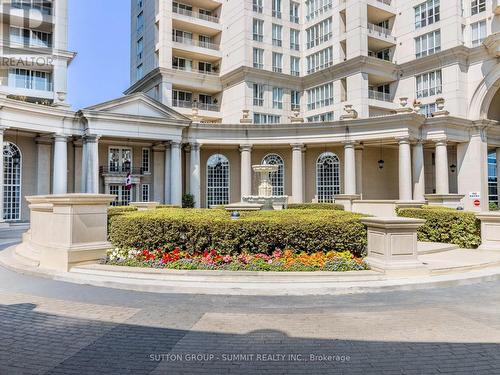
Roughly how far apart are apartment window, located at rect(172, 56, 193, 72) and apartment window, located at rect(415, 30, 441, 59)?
24.3 m

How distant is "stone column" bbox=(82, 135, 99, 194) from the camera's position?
27673mm

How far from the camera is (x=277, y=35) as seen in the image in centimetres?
4322

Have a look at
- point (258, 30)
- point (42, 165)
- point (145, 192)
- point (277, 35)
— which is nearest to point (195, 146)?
point (145, 192)

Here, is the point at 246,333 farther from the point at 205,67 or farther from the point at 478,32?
the point at 205,67

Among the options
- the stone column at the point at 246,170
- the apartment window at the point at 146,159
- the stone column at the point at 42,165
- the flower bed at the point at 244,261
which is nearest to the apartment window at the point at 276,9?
the stone column at the point at 246,170

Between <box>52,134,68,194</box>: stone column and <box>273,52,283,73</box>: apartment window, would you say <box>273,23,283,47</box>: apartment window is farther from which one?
<box>52,134,68,194</box>: stone column

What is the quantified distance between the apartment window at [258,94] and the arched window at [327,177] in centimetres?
1023

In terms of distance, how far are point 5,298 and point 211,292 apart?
4.31m

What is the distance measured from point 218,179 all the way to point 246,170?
3.78m

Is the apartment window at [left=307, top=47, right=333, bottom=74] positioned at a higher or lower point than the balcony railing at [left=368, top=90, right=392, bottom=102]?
higher

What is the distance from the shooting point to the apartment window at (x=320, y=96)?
4133 cm

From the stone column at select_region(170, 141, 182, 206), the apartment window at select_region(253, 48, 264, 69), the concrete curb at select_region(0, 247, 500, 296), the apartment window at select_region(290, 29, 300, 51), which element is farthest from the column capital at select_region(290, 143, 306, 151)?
the concrete curb at select_region(0, 247, 500, 296)

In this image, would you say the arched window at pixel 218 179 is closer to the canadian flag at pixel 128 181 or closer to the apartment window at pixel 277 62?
the canadian flag at pixel 128 181

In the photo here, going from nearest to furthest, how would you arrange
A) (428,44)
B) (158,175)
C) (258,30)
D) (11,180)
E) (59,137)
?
(59,137), (11,180), (158,175), (428,44), (258,30)
